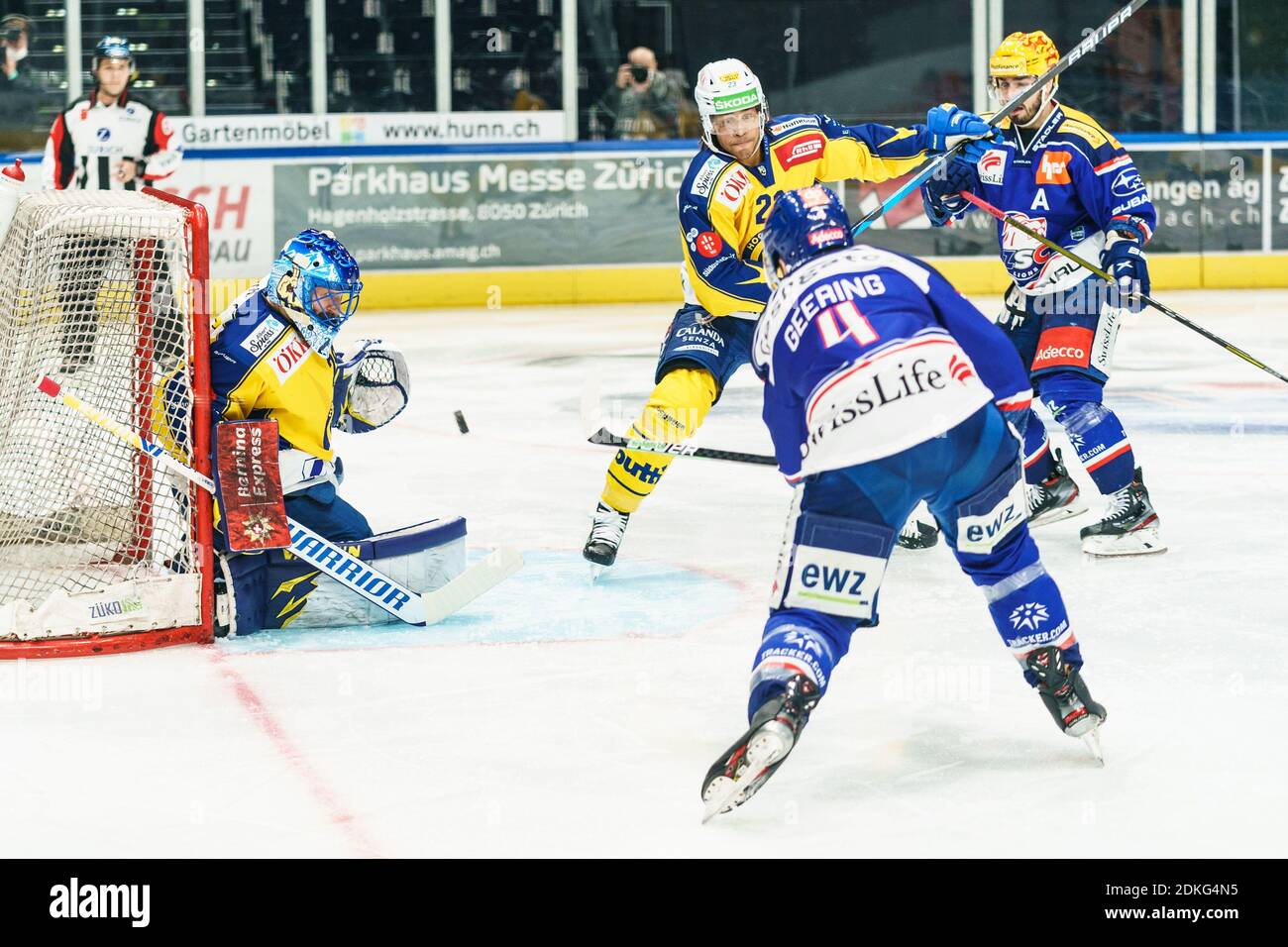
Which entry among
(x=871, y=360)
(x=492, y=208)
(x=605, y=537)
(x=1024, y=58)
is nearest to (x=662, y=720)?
(x=871, y=360)

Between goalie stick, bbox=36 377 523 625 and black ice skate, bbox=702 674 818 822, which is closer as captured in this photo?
black ice skate, bbox=702 674 818 822

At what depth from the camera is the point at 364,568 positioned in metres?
4.04

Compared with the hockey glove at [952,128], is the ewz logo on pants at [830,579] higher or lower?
lower

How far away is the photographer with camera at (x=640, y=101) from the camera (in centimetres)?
1193

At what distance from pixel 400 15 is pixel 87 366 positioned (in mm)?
8110

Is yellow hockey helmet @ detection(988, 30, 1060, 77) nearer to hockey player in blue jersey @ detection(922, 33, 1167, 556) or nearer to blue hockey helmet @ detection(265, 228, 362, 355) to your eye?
hockey player in blue jersey @ detection(922, 33, 1167, 556)

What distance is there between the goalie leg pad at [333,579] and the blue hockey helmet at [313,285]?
469mm

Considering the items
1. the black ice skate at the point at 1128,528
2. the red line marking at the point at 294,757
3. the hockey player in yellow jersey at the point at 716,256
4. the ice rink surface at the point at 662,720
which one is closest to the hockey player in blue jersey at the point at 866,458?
the ice rink surface at the point at 662,720

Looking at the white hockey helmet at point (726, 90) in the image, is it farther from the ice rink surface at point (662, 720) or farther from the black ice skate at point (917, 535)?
the black ice skate at point (917, 535)

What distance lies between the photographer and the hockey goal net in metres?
3.92

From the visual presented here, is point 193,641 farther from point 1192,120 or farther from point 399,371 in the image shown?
point 1192,120

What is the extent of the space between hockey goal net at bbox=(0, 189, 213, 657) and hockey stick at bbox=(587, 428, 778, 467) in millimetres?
966

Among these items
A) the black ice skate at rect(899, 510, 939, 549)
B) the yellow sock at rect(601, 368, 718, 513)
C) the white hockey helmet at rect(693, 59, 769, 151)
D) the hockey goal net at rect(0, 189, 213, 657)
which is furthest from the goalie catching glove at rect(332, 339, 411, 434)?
the black ice skate at rect(899, 510, 939, 549)
